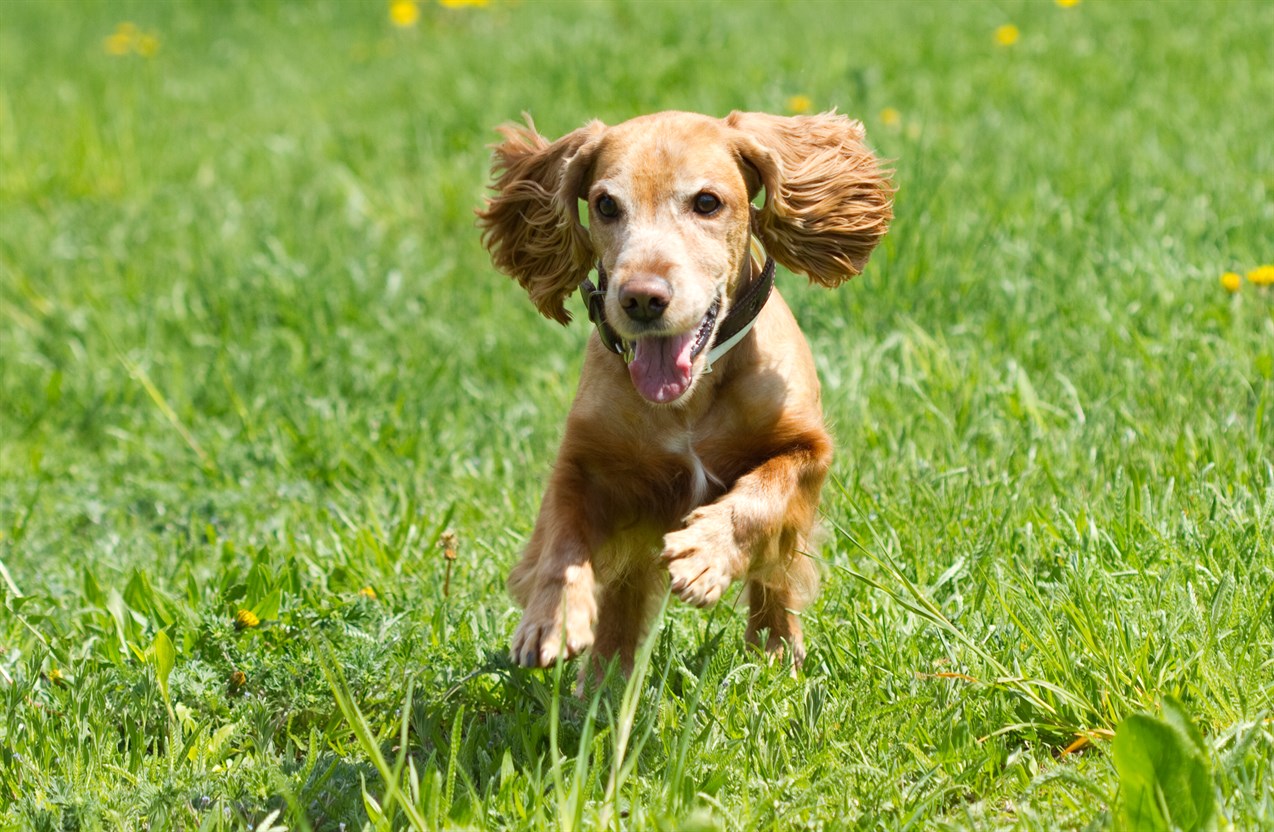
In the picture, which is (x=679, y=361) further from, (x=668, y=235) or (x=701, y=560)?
(x=701, y=560)

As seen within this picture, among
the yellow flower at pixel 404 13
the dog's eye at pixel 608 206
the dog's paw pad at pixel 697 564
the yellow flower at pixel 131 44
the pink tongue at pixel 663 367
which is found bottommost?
the dog's paw pad at pixel 697 564

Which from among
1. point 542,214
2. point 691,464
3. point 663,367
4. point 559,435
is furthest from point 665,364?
point 559,435

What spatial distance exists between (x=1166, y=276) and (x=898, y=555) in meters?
1.81

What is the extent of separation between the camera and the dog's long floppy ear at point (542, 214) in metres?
3.33

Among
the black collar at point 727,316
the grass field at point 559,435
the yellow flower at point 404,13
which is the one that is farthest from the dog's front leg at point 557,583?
the yellow flower at point 404,13

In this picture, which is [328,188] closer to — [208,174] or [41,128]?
[208,174]

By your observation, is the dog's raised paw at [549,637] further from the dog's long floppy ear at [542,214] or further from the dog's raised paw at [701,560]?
the dog's long floppy ear at [542,214]

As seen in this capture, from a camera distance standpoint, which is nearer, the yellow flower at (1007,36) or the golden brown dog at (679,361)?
the golden brown dog at (679,361)

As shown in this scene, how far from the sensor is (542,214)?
342 cm

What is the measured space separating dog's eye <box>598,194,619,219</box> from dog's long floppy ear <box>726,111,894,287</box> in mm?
343

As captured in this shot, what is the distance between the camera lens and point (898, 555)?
337 centimetres

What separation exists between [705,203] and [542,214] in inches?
20.2

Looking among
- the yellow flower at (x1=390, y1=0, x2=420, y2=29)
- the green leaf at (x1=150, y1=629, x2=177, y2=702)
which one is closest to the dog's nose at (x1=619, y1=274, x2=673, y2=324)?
the green leaf at (x1=150, y1=629, x2=177, y2=702)

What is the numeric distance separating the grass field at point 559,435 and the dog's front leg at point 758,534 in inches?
5.2
